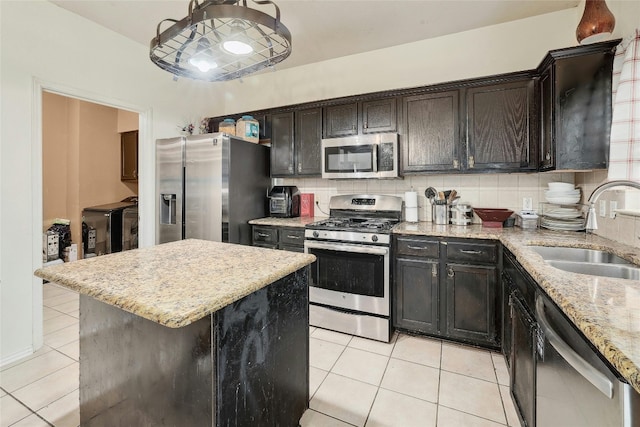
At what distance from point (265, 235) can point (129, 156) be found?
338 cm

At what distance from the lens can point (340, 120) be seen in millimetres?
3107

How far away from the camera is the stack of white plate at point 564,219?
2242mm

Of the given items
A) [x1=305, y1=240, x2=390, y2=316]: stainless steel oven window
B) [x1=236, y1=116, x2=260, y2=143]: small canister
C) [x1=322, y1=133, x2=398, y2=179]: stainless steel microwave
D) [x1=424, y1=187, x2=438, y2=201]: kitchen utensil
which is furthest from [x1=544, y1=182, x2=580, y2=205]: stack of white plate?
[x1=236, y1=116, x2=260, y2=143]: small canister

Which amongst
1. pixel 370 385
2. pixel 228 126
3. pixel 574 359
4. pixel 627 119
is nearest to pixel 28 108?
pixel 228 126

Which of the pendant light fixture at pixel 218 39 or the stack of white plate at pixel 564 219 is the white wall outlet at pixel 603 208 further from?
the pendant light fixture at pixel 218 39

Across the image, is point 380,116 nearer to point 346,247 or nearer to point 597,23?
point 346,247

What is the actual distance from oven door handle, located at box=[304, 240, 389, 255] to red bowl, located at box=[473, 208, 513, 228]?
0.95 meters

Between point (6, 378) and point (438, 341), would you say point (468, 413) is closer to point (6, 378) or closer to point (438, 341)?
point (438, 341)

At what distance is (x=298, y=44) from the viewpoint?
10.3 feet

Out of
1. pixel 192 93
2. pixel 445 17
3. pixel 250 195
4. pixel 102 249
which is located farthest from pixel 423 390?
pixel 102 249

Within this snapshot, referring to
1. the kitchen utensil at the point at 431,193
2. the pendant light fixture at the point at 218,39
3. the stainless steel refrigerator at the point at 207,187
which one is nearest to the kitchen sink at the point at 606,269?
the kitchen utensil at the point at 431,193

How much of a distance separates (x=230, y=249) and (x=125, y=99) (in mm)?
2435

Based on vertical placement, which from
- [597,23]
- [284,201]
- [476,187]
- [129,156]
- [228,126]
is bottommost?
[284,201]

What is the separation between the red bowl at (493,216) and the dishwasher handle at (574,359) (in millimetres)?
1509
